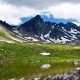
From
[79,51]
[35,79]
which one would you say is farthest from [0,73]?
[79,51]

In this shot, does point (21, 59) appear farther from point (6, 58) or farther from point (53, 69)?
point (53, 69)

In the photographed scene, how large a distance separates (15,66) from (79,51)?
51165 millimetres

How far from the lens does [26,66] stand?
104 meters

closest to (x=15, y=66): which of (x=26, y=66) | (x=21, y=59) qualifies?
(x=26, y=66)

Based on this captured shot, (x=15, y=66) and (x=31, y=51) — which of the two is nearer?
(x=15, y=66)

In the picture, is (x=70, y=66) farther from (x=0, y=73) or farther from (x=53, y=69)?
(x=0, y=73)

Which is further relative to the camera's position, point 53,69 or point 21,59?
point 21,59

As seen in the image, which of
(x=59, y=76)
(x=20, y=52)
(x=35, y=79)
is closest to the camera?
(x=59, y=76)

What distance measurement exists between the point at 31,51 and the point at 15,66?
107ft

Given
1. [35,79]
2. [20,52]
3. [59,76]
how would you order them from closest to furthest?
[59,76], [35,79], [20,52]

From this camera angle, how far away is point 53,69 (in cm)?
9738

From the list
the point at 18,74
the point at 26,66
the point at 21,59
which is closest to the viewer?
the point at 18,74

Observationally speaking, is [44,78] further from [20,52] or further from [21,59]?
[20,52]

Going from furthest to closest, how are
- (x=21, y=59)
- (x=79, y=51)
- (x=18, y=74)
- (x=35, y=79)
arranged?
(x=79, y=51) → (x=21, y=59) → (x=18, y=74) → (x=35, y=79)
